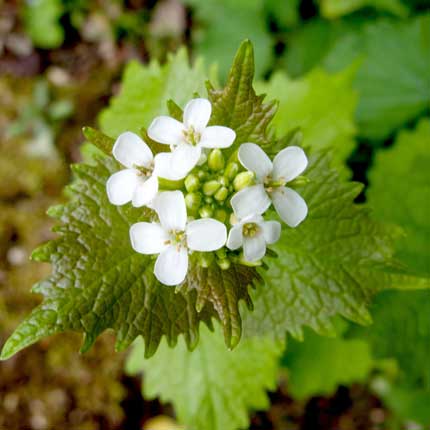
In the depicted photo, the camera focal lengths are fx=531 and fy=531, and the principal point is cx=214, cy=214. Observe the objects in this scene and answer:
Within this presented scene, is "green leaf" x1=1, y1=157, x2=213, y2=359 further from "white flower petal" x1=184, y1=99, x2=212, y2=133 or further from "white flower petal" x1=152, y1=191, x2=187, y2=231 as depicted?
"white flower petal" x1=184, y1=99, x2=212, y2=133

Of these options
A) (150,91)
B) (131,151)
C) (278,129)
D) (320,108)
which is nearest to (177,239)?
(131,151)

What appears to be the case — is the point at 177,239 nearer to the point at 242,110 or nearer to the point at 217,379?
the point at 242,110

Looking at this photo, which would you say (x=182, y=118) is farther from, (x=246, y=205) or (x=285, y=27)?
(x=285, y=27)

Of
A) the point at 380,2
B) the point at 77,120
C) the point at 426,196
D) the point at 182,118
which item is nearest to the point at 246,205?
the point at 182,118

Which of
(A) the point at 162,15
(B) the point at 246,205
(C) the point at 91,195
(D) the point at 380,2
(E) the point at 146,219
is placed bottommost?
(B) the point at 246,205

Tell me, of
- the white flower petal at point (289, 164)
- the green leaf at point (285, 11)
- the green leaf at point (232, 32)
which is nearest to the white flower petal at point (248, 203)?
the white flower petal at point (289, 164)

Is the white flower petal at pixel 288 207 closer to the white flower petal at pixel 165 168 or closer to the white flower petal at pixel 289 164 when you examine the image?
the white flower petal at pixel 289 164
